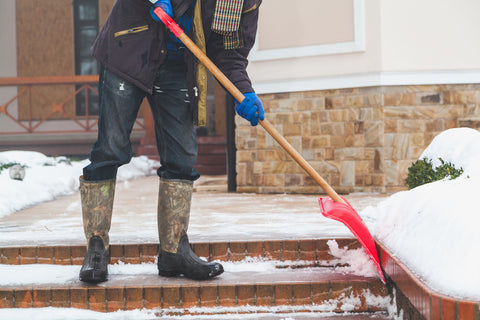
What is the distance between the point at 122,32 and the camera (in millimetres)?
2678

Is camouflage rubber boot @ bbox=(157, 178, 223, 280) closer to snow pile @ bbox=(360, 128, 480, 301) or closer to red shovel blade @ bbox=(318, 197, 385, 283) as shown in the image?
red shovel blade @ bbox=(318, 197, 385, 283)

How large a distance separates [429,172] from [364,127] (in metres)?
2.44

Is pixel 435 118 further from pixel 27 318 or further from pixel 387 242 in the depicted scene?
pixel 27 318

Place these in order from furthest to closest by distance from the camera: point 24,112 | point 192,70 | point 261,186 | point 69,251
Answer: point 24,112 < point 261,186 < point 69,251 < point 192,70

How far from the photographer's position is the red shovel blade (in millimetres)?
2812

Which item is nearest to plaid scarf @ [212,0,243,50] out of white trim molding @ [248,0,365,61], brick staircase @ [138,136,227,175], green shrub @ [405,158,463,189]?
green shrub @ [405,158,463,189]

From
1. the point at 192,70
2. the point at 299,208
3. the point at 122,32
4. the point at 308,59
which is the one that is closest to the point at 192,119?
the point at 192,70

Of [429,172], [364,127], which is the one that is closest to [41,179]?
[364,127]

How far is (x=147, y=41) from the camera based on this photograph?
2688 millimetres

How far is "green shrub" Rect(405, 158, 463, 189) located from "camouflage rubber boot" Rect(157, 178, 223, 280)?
171 centimetres

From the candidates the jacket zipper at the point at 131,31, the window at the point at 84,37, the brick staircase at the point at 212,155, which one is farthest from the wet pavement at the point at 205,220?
the window at the point at 84,37

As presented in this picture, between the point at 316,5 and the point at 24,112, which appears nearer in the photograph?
the point at 316,5

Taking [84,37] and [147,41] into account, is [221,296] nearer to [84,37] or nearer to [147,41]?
Result: [147,41]

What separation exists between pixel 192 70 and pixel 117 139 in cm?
50
